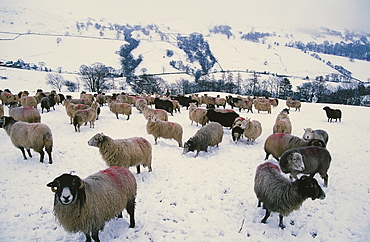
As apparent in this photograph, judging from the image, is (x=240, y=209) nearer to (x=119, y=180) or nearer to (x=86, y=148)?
(x=119, y=180)

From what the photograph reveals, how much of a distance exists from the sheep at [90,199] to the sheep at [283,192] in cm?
326

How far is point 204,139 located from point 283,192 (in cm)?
518

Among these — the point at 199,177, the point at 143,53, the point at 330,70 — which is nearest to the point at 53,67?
the point at 143,53

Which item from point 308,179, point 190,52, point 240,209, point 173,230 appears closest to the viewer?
point 308,179

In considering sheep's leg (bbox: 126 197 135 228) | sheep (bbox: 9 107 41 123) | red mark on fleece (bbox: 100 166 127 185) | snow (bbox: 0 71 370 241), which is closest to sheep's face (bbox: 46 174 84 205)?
red mark on fleece (bbox: 100 166 127 185)

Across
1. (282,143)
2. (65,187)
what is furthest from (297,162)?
(65,187)

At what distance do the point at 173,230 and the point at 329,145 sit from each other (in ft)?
37.0

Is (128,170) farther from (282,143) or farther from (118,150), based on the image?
(282,143)

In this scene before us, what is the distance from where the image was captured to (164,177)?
270 inches

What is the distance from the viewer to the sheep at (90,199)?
294 cm

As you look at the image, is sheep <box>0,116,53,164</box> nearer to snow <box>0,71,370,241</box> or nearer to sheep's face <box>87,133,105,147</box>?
snow <box>0,71,370,241</box>

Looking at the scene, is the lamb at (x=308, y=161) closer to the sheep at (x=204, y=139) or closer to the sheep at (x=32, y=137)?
the sheep at (x=204, y=139)

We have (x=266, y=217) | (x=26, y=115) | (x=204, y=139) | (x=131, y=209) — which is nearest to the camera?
(x=131, y=209)

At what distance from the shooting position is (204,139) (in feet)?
30.5
